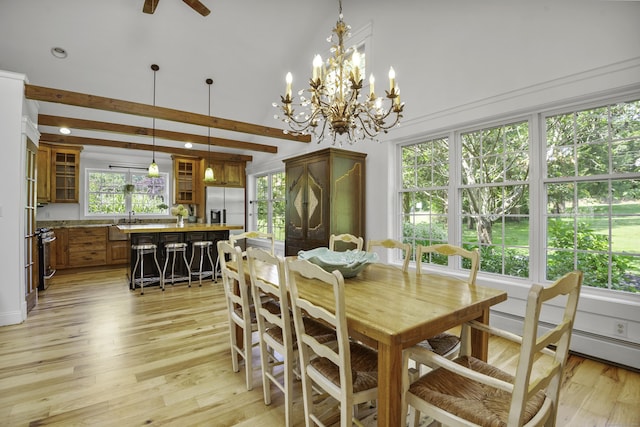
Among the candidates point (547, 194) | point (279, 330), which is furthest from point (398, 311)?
point (547, 194)

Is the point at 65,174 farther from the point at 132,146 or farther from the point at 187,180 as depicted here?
the point at 187,180

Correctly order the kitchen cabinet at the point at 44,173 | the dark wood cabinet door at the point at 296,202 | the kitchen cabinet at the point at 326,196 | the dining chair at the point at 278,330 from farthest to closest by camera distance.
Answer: the kitchen cabinet at the point at 44,173 → the dark wood cabinet door at the point at 296,202 → the kitchen cabinet at the point at 326,196 → the dining chair at the point at 278,330

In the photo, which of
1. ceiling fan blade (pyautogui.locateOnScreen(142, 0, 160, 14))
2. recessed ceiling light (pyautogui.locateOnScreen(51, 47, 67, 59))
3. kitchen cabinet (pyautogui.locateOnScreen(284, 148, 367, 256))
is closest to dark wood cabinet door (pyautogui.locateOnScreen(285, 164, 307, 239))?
kitchen cabinet (pyautogui.locateOnScreen(284, 148, 367, 256))

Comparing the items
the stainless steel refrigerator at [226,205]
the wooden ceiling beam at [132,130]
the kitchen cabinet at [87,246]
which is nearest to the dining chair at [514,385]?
the wooden ceiling beam at [132,130]

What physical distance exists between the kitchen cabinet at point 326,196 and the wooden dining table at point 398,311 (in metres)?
1.86

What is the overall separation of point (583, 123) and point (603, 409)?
2.13m

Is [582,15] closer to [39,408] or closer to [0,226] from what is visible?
[39,408]

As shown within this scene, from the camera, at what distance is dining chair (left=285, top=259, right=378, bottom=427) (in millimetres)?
1280

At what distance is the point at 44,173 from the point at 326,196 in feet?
18.5

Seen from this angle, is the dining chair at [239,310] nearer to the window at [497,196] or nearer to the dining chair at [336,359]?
the dining chair at [336,359]

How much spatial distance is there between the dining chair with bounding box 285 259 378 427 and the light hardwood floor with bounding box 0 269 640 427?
0.56m

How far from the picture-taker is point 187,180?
7.43 meters

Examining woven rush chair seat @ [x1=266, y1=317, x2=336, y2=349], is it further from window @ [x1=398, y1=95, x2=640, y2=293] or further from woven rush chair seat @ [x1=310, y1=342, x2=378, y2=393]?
window @ [x1=398, y1=95, x2=640, y2=293]

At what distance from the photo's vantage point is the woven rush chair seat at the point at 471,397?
1123 millimetres
